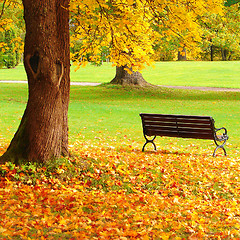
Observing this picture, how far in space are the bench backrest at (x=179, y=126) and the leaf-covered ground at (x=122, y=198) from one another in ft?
2.35

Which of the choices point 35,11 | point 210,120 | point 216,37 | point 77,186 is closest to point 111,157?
point 77,186

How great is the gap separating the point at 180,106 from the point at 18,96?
8.64 meters

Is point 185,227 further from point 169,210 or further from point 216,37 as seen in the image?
point 216,37

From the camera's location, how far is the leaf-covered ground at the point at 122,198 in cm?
441

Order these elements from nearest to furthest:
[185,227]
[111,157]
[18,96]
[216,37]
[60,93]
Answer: [185,227]
[60,93]
[111,157]
[18,96]
[216,37]

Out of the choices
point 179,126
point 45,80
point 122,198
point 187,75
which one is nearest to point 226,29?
point 179,126

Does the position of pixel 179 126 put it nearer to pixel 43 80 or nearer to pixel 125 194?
pixel 125 194

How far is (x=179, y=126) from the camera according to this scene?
898 cm

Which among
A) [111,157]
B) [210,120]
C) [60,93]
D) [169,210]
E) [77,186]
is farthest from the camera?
[210,120]

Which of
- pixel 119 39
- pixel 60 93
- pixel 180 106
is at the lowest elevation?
pixel 180 106

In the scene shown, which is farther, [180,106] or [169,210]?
[180,106]

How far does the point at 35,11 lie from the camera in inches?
245

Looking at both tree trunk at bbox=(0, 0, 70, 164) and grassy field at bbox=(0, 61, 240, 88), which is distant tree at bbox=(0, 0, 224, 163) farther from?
grassy field at bbox=(0, 61, 240, 88)

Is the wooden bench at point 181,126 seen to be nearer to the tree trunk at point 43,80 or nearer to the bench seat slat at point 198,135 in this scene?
the bench seat slat at point 198,135
